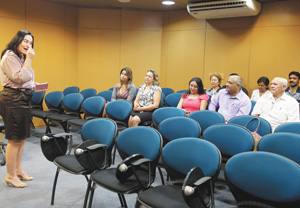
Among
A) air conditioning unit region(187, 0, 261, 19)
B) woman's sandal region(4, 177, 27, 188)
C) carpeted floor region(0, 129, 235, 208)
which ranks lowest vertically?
carpeted floor region(0, 129, 235, 208)

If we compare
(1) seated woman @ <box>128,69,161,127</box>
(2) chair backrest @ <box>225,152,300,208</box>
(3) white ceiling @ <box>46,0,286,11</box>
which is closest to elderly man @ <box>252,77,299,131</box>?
(1) seated woman @ <box>128,69,161,127</box>

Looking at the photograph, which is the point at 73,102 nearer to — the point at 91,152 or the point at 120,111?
the point at 120,111

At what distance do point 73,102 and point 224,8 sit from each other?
3319 millimetres

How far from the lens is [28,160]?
15.3 ft

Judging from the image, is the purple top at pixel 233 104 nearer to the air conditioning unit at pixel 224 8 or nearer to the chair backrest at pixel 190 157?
the chair backrest at pixel 190 157

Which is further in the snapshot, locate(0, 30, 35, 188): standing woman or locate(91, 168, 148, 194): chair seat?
locate(0, 30, 35, 188): standing woman

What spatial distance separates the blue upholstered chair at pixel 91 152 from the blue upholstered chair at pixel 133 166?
122 mm

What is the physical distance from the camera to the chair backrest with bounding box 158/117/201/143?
11.5ft

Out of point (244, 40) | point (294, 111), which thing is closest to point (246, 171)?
point (294, 111)

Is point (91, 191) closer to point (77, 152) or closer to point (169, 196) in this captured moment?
point (77, 152)

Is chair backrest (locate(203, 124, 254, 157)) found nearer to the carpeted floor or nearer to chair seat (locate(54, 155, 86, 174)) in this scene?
the carpeted floor

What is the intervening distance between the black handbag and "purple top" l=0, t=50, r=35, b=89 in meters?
0.63

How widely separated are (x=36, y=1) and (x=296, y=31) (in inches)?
205

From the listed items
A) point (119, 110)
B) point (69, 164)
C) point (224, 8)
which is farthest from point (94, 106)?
point (224, 8)
